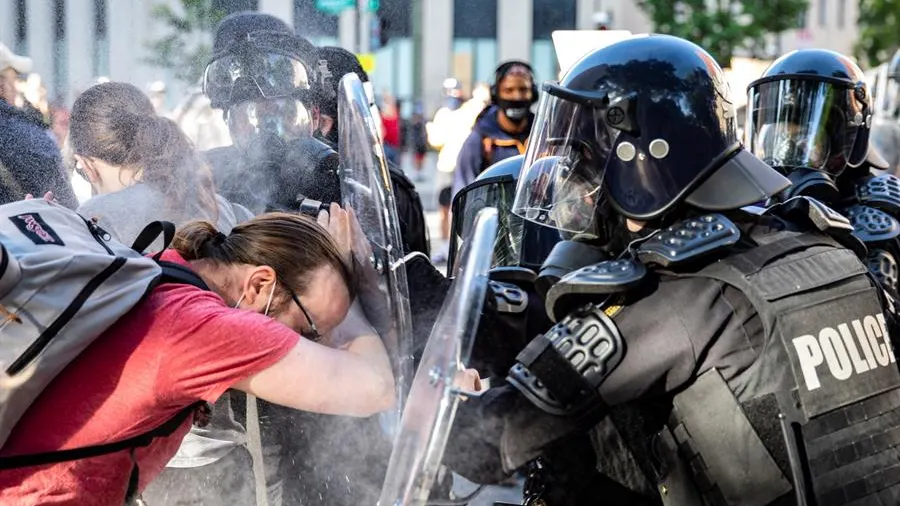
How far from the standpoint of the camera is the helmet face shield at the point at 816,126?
141 inches

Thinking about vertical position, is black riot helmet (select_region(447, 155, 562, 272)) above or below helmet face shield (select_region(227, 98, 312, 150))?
below

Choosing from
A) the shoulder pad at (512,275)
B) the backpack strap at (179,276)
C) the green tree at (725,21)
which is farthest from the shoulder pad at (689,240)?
the green tree at (725,21)

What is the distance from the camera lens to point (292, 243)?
7.53ft

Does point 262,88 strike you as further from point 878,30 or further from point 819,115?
point 878,30

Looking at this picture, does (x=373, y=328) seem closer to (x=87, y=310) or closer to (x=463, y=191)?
(x=87, y=310)

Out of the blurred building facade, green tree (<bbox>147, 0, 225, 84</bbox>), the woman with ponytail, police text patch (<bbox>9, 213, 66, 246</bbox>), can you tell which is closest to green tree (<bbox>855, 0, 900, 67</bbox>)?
the blurred building facade

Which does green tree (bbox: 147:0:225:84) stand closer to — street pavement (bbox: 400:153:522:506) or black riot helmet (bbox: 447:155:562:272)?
black riot helmet (bbox: 447:155:562:272)

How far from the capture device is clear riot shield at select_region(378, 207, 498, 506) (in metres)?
1.84

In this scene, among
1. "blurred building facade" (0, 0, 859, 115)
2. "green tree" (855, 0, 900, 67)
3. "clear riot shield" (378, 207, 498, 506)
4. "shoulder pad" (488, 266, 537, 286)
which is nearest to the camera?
"clear riot shield" (378, 207, 498, 506)

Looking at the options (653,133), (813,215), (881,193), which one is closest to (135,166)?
(653,133)

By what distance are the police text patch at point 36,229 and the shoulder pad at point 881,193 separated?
2378 millimetres

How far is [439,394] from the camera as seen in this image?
1862mm

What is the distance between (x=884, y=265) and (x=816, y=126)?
0.63 metres

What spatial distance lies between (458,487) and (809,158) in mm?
1772
